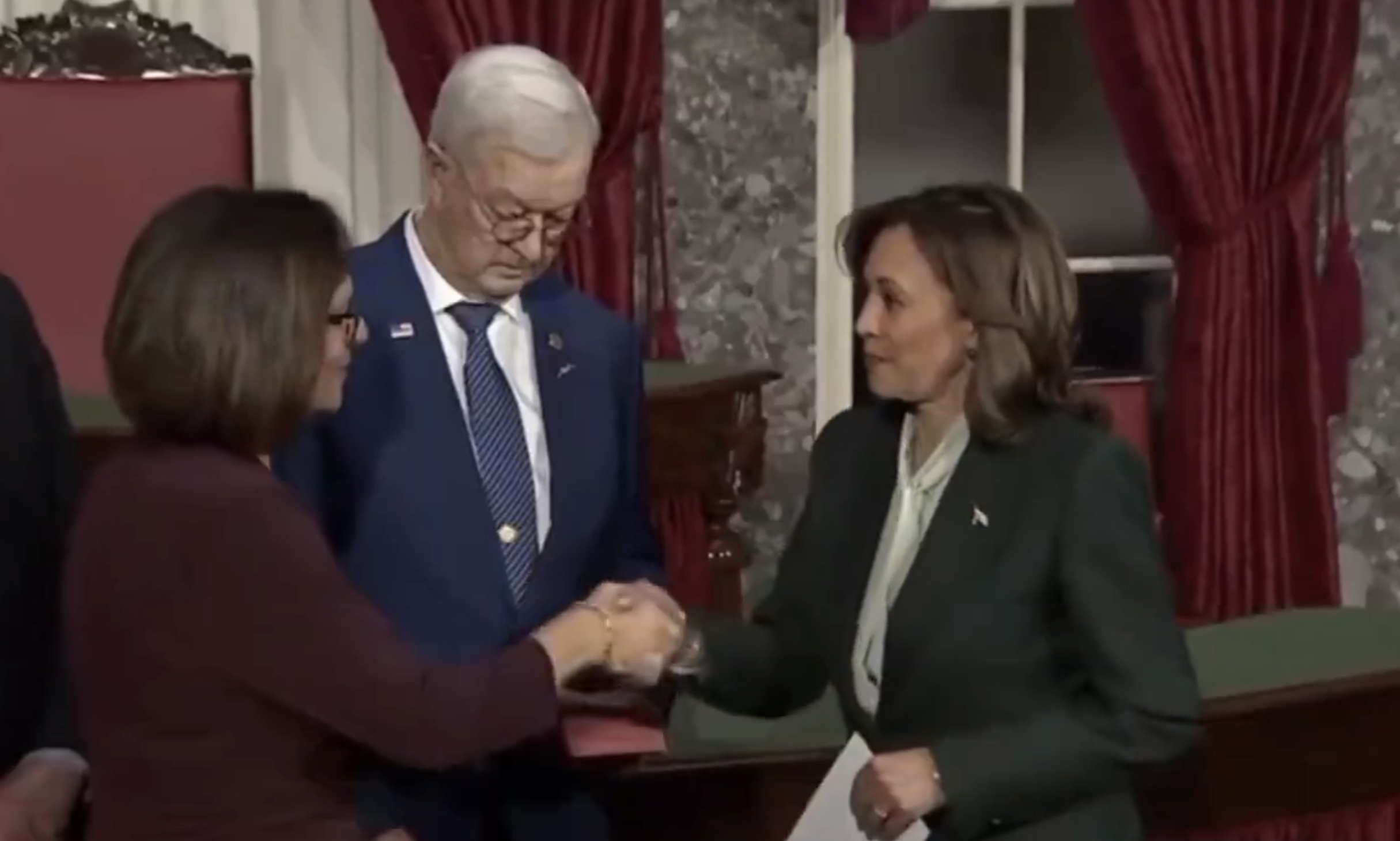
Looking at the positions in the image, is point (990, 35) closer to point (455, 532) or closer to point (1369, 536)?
point (1369, 536)

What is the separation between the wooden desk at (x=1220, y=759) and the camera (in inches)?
93.6

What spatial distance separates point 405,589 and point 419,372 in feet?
0.69

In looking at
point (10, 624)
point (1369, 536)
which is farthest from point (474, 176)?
point (1369, 536)

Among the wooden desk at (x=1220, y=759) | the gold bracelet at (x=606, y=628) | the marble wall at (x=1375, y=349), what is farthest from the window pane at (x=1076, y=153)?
the gold bracelet at (x=606, y=628)

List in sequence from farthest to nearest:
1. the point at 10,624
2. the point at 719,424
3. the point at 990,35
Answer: the point at 990,35
the point at 719,424
the point at 10,624

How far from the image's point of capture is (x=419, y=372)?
6.55 feet

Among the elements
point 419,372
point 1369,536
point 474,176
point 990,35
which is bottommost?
point 1369,536

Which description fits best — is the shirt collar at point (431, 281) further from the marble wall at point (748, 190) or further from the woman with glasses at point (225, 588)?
the marble wall at point (748, 190)

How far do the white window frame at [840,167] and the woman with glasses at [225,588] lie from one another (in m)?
2.73

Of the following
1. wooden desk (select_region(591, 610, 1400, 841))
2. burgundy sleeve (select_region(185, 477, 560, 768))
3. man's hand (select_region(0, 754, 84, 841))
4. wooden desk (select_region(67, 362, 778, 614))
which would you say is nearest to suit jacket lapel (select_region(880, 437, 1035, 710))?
wooden desk (select_region(591, 610, 1400, 841))

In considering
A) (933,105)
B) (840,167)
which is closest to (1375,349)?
(933,105)

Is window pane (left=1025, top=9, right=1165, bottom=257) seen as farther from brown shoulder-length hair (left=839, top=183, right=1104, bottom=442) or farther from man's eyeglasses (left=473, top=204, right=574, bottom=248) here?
man's eyeglasses (left=473, top=204, right=574, bottom=248)

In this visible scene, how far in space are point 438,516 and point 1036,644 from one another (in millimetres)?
586

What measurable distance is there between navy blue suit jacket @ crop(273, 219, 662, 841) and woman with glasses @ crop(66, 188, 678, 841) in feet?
1.10
